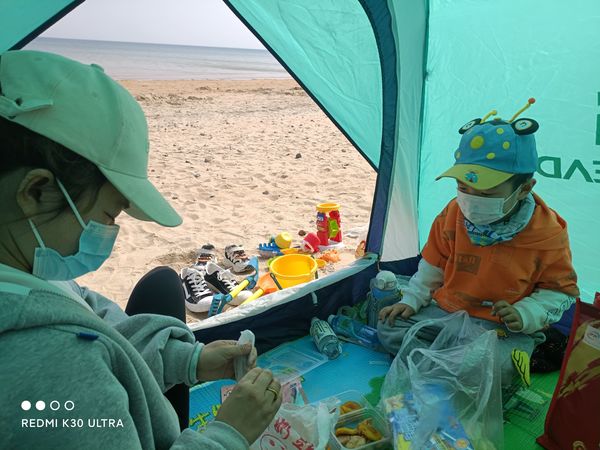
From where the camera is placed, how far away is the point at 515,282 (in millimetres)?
1814

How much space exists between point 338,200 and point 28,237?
3994 millimetres

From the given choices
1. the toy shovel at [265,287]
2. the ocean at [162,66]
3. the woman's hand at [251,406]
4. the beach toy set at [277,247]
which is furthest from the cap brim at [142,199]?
the ocean at [162,66]

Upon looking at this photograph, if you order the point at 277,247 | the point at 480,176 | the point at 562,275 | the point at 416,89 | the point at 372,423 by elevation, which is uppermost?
the point at 416,89

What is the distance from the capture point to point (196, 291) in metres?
2.72

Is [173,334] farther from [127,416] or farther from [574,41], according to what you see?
[574,41]

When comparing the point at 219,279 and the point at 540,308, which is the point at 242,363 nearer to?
the point at 540,308

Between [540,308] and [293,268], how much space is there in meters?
1.47

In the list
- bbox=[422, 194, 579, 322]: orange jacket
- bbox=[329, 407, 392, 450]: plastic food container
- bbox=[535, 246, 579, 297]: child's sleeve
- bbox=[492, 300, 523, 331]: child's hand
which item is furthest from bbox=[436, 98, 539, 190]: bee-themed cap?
bbox=[329, 407, 392, 450]: plastic food container

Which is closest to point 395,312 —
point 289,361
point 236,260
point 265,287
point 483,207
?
point 289,361

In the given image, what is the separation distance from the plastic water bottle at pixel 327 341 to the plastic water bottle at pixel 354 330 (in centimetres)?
10

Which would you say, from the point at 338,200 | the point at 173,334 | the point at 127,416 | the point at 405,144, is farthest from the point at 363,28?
the point at 338,200

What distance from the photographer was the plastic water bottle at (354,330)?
2.24 meters

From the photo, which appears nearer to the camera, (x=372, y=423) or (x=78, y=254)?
(x=78, y=254)

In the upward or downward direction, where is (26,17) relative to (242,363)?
upward
